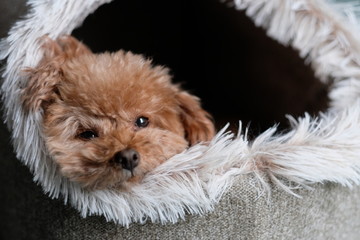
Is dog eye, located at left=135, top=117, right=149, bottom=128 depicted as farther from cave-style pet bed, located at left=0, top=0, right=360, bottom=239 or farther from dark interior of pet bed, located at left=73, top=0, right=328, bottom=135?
dark interior of pet bed, located at left=73, top=0, right=328, bottom=135

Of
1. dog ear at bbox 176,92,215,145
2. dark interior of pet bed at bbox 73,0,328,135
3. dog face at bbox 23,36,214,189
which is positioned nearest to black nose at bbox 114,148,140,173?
dog face at bbox 23,36,214,189

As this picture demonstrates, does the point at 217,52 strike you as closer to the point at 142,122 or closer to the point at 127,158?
the point at 142,122

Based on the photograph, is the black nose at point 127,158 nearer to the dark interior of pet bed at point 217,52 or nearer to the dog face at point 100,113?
the dog face at point 100,113

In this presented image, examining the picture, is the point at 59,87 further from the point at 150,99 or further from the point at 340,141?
the point at 340,141

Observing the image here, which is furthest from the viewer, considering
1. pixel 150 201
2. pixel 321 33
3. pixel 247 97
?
pixel 247 97

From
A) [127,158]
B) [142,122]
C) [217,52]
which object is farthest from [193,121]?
[217,52]

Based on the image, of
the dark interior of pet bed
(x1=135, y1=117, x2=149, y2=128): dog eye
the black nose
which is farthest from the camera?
the dark interior of pet bed

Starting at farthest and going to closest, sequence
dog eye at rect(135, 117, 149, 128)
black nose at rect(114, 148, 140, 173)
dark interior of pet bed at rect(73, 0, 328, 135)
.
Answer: dark interior of pet bed at rect(73, 0, 328, 135) → dog eye at rect(135, 117, 149, 128) → black nose at rect(114, 148, 140, 173)

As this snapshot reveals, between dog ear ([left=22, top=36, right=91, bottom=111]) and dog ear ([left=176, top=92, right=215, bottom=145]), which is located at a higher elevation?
dog ear ([left=176, top=92, right=215, bottom=145])

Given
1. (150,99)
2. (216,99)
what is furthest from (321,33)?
(216,99)
